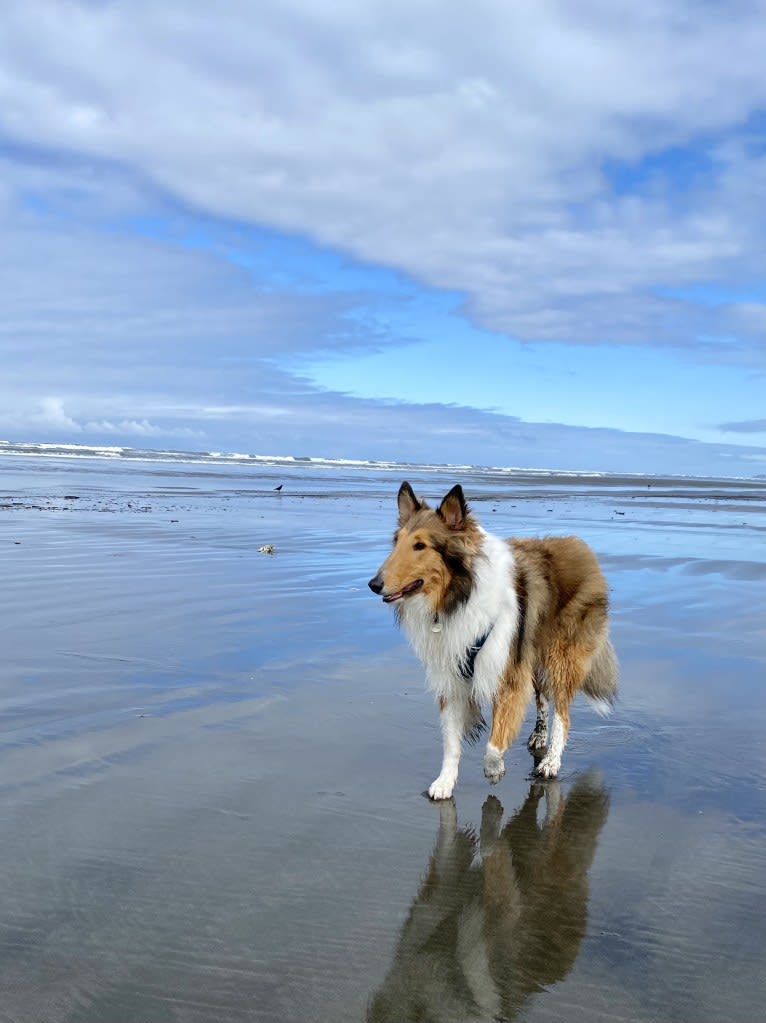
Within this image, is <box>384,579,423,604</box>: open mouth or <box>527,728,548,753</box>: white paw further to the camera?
<box>527,728,548,753</box>: white paw

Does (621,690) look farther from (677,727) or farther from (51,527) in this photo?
(51,527)

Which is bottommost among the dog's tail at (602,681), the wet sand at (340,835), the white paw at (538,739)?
the white paw at (538,739)

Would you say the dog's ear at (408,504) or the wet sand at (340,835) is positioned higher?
the dog's ear at (408,504)

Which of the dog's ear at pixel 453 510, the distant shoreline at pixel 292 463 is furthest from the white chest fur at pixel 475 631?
the distant shoreline at pixel 292 463

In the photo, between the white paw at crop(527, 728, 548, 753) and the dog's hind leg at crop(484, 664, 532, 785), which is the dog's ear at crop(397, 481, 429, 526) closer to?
the dog's hind leg at crop(484, 664, 532, 785)

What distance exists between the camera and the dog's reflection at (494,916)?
2.64 meters

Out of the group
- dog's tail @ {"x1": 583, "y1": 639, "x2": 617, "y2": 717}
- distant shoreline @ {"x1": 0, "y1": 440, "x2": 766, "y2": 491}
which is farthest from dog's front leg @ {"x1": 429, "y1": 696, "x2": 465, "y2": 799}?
distant shoreline @ {"x1": 0, "y1": 440, "x2": 766, "y2": 491}

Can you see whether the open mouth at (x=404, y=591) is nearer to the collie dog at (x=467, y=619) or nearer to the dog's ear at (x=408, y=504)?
the collie dog at (x=467, y=619)

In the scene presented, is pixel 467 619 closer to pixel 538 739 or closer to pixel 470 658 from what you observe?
pixel 470 658

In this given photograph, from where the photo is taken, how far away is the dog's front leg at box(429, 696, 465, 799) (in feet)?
13.9

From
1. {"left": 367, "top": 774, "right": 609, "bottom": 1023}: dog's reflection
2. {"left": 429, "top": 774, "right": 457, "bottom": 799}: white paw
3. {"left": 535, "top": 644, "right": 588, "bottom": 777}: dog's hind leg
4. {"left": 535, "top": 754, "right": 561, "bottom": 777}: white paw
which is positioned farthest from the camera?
{"left": 535, "top": 644, "right": 588, "bottom": 777}: dog's hind leg

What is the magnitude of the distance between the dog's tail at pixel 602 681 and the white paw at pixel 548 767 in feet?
2.14

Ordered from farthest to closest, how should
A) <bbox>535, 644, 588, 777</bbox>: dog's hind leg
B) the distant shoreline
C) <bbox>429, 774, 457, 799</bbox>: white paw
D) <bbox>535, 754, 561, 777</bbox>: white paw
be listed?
the distant shoreline → <bbox>535, 644, 588, 777</bbox>: dog's hind leg → <bbox>535, 754, 561, 777</bbox>: white paw → <bbox>429, 774, 457, 799</bbox>: white paw

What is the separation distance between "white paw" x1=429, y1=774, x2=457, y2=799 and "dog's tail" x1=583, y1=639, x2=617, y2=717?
1382 millimetres
